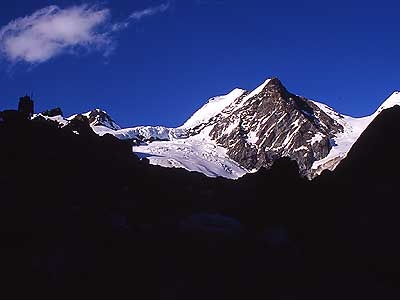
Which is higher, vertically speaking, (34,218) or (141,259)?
(34,218)

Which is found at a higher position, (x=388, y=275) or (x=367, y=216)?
(x=367, y=216)

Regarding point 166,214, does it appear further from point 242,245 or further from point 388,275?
point 388,275

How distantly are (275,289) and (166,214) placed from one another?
10.1 metres

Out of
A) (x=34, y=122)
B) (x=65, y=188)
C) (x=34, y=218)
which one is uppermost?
(x=34, y=122)

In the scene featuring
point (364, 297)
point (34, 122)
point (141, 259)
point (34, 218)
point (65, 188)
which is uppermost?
point (34, 122)

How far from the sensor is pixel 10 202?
31.3 m

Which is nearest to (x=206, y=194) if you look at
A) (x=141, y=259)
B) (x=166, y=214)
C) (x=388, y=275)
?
(x=166, y=214)

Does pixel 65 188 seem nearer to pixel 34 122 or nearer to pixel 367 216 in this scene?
pixel 34 122

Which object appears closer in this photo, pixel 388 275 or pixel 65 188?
pixel 388 275

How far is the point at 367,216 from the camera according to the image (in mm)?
31234

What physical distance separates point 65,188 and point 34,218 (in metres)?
5.50

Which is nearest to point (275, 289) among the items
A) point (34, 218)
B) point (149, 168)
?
point (34, 218)

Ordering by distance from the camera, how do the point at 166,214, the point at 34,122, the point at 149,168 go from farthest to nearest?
the point at 149,168, the point at 34,122, the point at 166,214

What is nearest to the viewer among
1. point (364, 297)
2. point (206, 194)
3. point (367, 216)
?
point (364, 297)
